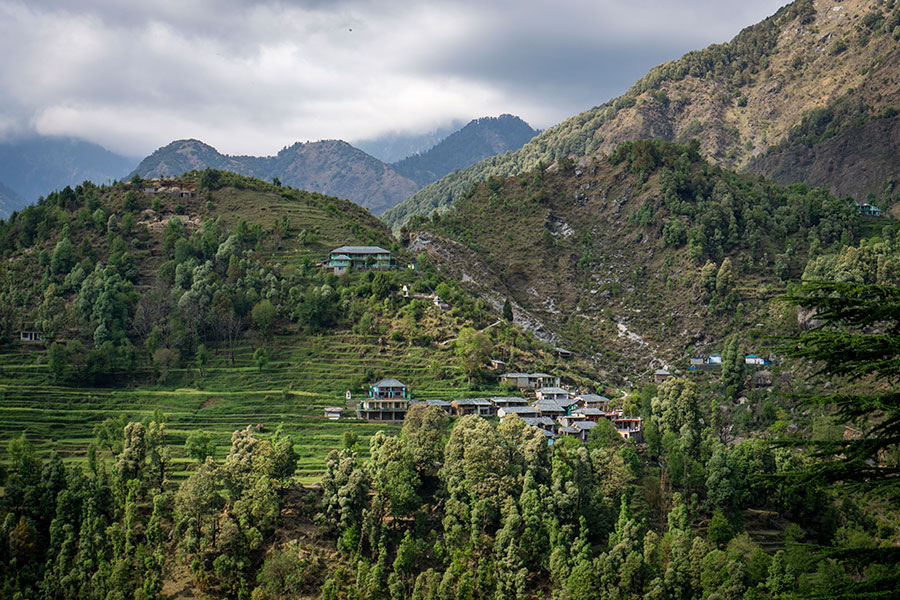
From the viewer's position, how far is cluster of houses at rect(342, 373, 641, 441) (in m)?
50.2

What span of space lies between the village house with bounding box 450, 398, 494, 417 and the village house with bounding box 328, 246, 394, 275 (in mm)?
22598

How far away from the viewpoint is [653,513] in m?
40.4

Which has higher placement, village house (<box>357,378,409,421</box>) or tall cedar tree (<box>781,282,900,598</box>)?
tall cedar tree (<box>781,282,900,598</box>)

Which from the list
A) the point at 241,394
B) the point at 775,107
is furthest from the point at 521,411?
the point at 775,107

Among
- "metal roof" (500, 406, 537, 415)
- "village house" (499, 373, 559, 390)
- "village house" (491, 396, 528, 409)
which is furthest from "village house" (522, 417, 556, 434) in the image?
"village house" (499, 373, 559, 390)

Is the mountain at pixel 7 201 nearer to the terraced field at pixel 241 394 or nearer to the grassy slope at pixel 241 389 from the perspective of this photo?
the grassy slope at pixel 241 389

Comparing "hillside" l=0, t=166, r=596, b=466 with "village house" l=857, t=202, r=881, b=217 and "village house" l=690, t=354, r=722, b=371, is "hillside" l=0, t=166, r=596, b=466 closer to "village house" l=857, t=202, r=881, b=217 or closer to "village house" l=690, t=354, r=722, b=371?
"village house" l=690, t=354, r=722, b=371

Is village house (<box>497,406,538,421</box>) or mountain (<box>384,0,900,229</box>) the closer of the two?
village house (<box>497,406,538,421</box>)

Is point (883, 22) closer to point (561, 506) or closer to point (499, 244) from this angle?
point (499, 244)

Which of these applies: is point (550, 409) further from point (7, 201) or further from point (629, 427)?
point (7, 201)

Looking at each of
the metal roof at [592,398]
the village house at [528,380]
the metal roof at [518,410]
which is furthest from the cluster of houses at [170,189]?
the metal roof at [592,398]

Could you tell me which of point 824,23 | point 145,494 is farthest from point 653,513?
point 824,23

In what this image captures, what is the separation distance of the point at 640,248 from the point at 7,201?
161 meters

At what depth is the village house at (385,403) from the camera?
5188cm
